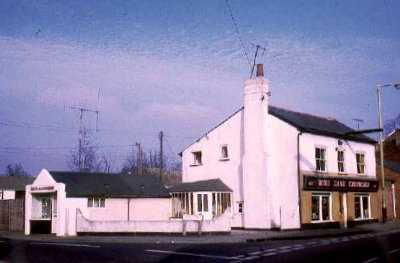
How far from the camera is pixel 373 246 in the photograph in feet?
73.9

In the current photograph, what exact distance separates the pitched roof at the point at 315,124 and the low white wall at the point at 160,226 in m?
9.14

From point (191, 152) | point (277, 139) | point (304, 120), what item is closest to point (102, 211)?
point (191, 152)

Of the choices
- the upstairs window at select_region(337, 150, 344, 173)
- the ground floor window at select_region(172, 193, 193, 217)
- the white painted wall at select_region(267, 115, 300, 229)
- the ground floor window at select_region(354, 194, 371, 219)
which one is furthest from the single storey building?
the ground floor window at select_region(354, 194, 371, 219)

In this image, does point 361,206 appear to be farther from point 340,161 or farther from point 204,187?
point 204,187

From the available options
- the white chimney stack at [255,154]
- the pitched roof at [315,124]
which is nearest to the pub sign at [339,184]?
the white chimney stack at [255,154]

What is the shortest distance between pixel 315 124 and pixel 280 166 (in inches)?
213

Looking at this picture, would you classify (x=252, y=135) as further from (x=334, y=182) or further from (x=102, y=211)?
(x=102, y=211)

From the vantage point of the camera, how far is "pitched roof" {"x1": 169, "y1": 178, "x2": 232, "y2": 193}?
120 feet

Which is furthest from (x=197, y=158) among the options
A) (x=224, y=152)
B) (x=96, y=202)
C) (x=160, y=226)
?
(x=160, y=226)

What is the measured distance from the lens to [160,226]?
3088cm

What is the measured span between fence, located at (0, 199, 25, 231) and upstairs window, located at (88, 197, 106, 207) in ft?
18.6

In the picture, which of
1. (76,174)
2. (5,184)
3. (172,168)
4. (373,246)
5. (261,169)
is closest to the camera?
(373,246)

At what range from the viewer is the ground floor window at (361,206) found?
134 ft

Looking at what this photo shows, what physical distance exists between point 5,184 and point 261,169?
51.0m
